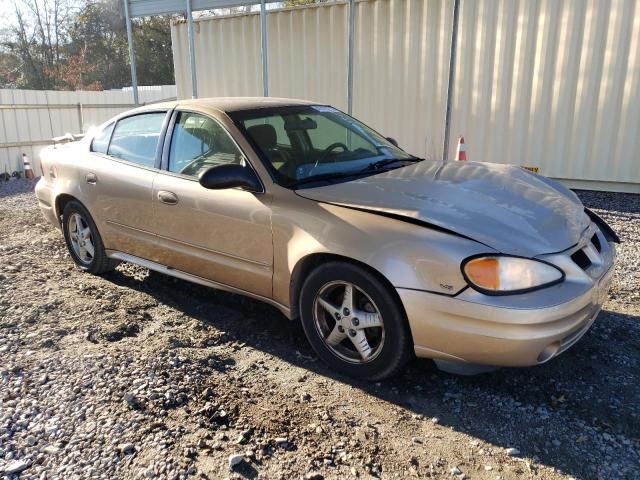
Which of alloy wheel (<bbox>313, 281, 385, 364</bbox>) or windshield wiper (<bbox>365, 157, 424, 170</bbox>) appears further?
windshield wiper (<bbox>365, 157, 424, 170</bbox>)

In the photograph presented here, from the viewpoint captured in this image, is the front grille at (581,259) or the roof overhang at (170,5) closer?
the front grille at (581,259)

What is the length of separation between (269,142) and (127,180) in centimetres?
130

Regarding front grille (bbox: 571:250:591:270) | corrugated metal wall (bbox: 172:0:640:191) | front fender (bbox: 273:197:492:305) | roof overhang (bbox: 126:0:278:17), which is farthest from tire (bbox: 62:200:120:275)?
corrugated metal wall (bbox: 172:0:640:191)

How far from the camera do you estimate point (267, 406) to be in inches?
114

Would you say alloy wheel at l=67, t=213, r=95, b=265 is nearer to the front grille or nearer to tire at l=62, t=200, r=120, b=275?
tire at l=62, t=200, r=120, b=275

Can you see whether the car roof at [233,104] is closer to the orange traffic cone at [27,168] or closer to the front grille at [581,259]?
the front grille at [581,259]

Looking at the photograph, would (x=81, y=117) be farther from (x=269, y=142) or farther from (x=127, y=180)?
(x=269, y=142)

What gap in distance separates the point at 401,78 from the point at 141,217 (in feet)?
19.3

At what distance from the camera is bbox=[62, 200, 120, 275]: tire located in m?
4.76

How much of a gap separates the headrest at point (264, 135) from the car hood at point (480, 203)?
0.53 meters

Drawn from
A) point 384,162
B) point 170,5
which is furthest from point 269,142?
point 170,5

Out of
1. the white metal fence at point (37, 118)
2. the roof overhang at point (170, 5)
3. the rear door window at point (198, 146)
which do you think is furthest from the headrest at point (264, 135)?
the white metal fence at point (37, 118)

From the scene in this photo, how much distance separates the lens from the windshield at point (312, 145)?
3.55m

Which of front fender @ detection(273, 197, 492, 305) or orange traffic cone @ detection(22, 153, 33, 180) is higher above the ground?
front fender @ detection(273, 197, 492, 305)
